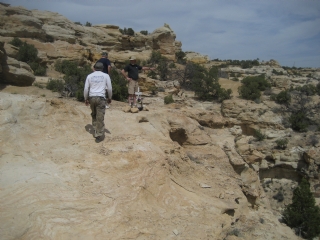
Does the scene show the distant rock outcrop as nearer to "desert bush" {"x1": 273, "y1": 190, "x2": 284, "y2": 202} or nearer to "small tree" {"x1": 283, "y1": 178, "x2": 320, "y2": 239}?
"small tree" {"x1": 283, "y1": 178, "x2": 320, "y2": 239}

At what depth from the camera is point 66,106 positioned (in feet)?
21.8

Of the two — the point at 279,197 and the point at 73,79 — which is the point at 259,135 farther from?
the point at 73,79

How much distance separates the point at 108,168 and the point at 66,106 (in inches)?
98.7

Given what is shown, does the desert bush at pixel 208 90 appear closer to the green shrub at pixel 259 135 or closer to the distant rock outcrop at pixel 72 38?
the green shrub at pixel 259 135

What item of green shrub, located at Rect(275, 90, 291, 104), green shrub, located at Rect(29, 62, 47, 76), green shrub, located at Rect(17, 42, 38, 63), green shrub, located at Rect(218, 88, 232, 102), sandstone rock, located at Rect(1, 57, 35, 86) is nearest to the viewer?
sandstone rock, located at Rect(1, 57, 35, 86)

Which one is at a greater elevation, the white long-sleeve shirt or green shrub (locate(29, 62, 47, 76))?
the white long-sleeve shirt

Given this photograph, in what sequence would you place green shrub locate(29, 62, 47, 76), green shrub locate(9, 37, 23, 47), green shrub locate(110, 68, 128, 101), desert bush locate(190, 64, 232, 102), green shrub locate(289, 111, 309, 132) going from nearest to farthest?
green shrub locate(110, 68, 128, 101)
green shrub locate(289, 111, 309, 132)
green shrub locate(29, 62, 47, 76)
green shrub locate(9, 37, 23, 47)
desert bush locate(190, 64, 232, 102)

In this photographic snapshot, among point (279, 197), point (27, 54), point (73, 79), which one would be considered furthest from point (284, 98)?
point (27, 54)

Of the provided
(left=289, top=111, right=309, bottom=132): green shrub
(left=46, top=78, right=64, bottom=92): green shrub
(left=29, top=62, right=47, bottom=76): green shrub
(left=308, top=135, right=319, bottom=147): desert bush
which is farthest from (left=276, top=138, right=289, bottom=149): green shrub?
(left=29, top=62, right=47, bottom=76): green shrub

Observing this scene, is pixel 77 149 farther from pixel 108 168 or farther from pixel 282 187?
pixel 282 187

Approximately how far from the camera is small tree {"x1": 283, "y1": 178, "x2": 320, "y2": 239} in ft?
30.4

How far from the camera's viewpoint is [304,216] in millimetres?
9555

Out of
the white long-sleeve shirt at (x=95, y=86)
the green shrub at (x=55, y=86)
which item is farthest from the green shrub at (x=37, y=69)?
the white long-sleeve shirt at (x=95, y=86)

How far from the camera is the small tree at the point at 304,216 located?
9.27 meters
